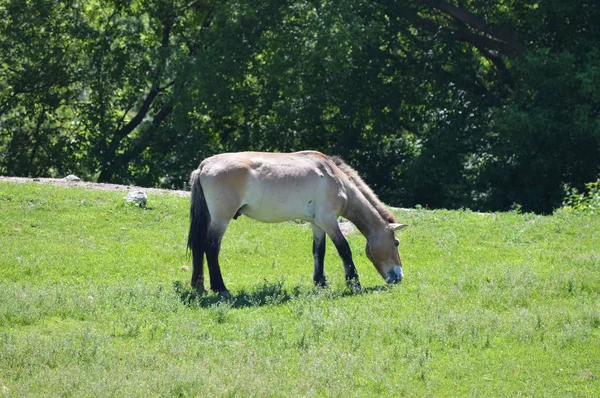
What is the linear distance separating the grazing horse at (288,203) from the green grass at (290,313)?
0.43 meters

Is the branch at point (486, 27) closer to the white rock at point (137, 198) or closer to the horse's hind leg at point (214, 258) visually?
the white rock at point (137, 198)

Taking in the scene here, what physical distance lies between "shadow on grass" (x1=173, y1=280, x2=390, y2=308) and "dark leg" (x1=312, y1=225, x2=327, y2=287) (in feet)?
0.89

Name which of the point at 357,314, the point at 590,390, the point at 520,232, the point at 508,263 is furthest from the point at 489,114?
the point at 590,390

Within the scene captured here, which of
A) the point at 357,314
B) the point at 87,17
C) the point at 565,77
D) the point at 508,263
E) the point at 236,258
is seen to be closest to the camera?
the point at 357,314

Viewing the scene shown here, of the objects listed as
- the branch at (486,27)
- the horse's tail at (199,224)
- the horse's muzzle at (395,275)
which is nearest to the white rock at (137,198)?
the horse's tail at (199,224)

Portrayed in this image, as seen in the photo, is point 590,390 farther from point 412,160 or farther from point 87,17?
point 87,17

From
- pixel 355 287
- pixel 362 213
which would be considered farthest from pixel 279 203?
pixel 355 287

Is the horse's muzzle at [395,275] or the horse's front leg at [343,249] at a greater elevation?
the horse's front leg at [343,249]

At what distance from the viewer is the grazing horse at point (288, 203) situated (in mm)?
12547

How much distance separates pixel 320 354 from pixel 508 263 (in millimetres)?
5519

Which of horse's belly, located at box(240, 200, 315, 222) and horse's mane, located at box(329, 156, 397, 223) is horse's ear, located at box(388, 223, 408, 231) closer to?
horse's mane, located at box(329, 156, 397, 223)

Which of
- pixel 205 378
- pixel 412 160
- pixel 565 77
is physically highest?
pixel 565 77

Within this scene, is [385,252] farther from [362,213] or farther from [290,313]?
[290,313]

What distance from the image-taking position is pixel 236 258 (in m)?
15.5
